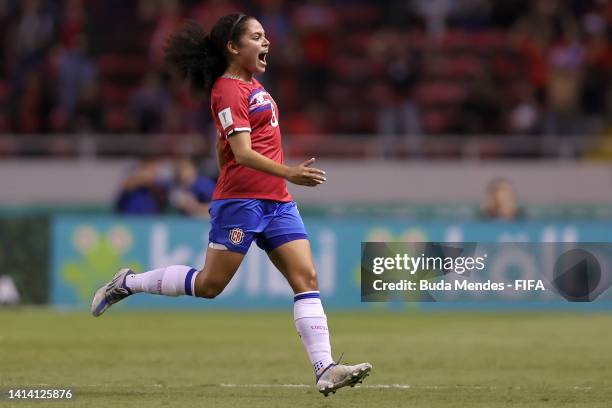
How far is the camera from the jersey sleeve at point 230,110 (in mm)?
8289

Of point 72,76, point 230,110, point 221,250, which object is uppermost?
point 72,76

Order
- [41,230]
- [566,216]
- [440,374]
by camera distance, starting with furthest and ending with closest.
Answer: [566,216] → [41,230] → [440,374]

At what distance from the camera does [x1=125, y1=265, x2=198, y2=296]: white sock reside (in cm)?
876

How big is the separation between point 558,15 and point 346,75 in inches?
138

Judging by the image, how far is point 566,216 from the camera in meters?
19.8

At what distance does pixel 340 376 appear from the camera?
807 cm

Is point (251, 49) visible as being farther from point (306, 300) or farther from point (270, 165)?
point (306, 300)

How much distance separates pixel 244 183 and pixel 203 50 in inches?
34.3

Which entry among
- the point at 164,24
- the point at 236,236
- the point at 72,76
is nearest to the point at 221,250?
the point at 236,236

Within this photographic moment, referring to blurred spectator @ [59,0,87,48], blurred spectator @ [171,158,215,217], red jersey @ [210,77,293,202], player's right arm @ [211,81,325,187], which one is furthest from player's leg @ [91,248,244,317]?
blurred spectator @ [59,0,87,48]

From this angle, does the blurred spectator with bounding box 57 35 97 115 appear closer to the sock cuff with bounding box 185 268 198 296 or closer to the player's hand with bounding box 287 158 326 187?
the sock cuff with bounding box 185 268 198 296

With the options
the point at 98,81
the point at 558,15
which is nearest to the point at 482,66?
the point at 558,15

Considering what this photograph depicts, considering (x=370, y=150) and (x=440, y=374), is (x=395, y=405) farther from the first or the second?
(x=370, y=150)

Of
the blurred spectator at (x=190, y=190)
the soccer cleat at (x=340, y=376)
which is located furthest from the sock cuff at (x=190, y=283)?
the blurred spectator at (x=190, y=190)
